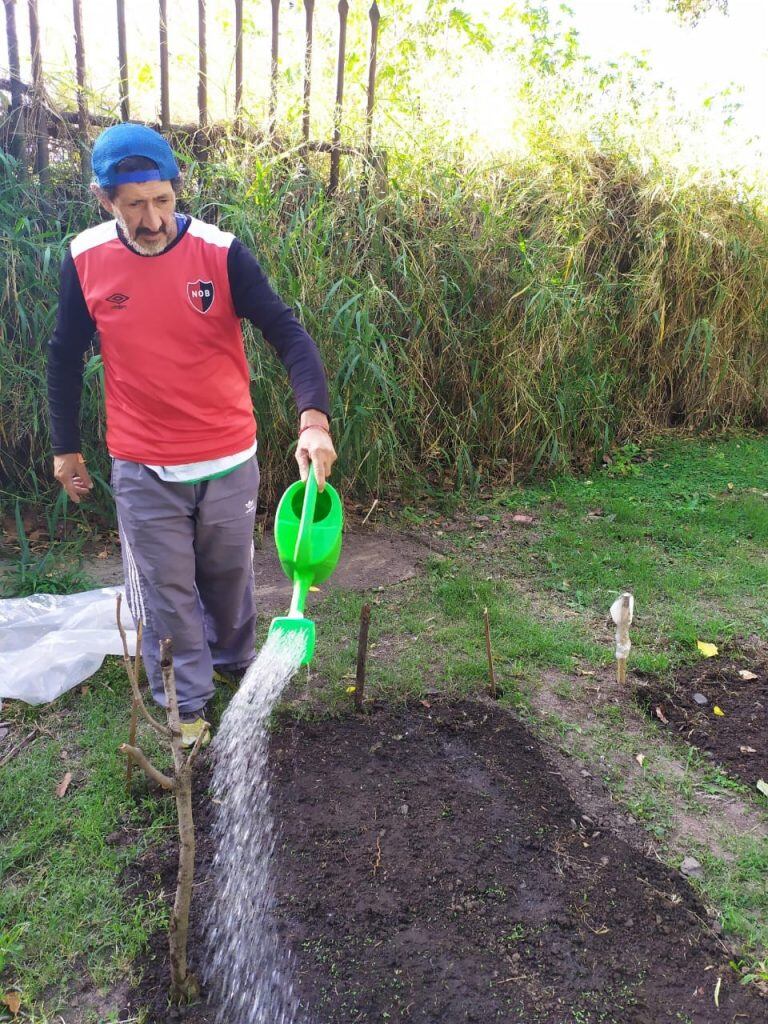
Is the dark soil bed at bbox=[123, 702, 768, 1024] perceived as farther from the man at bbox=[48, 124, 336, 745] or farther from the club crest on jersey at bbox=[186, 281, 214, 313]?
the club crest on jersey at bbox=[186, 281, 214, 313]

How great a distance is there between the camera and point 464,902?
1.90 meters

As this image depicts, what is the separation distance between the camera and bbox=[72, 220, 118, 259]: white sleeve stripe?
2166mm

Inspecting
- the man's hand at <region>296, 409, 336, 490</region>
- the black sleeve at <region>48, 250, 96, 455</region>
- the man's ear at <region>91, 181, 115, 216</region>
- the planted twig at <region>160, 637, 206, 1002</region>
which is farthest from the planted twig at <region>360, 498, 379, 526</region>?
the planted twig at <region>160, 637, 206, 1002</region>

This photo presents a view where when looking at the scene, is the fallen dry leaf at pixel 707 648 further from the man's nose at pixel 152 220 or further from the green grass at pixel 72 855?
the man's nose at pixel 152 220

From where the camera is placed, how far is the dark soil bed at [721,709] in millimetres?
2496

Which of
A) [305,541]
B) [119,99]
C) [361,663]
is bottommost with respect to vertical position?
[361,663]

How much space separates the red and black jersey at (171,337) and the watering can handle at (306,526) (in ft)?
0.95

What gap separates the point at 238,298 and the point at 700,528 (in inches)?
125

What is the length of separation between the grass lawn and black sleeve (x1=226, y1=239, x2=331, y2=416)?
110 cm

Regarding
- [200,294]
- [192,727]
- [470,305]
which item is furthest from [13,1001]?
[470,305]

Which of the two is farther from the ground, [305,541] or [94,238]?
[94,238]

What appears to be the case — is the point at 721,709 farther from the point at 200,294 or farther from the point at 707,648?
the point at 200,294

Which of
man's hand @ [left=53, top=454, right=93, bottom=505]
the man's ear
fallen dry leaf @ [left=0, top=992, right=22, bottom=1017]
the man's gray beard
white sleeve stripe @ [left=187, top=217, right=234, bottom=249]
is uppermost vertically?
the man's ear

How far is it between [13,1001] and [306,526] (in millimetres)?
1179
